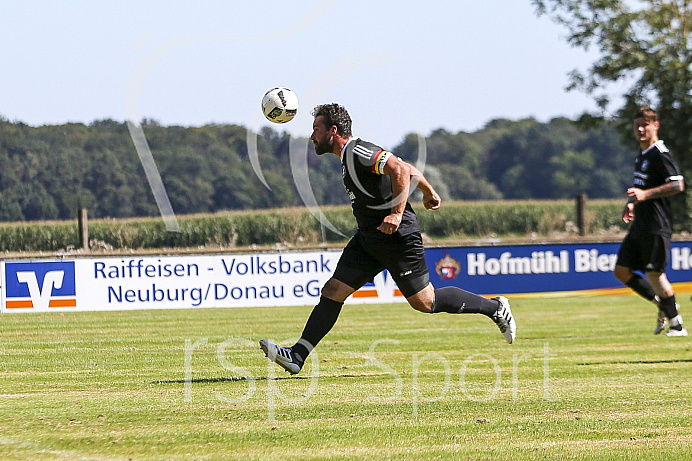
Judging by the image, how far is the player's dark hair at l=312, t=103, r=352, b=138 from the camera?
7414 mm

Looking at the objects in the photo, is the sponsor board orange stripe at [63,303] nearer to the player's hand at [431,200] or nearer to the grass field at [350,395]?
the grass field at [350,395]


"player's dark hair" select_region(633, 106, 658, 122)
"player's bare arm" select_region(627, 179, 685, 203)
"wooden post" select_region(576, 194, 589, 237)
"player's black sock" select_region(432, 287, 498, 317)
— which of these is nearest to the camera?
"player's black sock" select_region(432, 287, 498, 317)

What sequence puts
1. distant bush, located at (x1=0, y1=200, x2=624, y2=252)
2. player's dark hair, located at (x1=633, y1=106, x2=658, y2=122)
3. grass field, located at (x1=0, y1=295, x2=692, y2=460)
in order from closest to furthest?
grass field, located at (x1=0, y1=295, x2=692, y2=460)
player's dark hair, located at (x1=633, y1=106, x2=658, y2=122)
distant bush, located at (x1=0, y1=200, x2=624, y2=252)

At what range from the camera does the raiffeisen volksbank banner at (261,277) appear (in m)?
16.9

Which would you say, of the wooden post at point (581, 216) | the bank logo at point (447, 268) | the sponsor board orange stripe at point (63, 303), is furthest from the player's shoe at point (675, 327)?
the wooden post at point (581, 216)

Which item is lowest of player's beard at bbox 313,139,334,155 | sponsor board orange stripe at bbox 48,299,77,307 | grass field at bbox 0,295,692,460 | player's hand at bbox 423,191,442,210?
grass field at bbox 0,295,692,460

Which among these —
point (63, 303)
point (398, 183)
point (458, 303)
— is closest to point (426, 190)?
point (398, 183)

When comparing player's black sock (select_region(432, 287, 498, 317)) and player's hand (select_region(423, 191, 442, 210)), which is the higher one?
player's hand (select_region(423, 191, 442, 210))

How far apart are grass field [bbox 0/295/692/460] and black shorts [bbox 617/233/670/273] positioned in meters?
A: 0.95

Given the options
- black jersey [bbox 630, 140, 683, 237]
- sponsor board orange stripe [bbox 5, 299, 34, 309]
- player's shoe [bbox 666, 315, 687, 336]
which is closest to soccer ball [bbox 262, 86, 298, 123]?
black jersey [bbox 630, 140, 683, 237]

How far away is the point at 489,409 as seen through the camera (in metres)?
6.61

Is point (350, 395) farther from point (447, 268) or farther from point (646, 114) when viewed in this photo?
point (447, 268)

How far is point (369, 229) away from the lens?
7.40m

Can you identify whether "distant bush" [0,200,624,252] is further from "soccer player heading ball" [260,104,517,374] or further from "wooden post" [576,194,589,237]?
"soccer player heading ball" [260,104,517,374]
